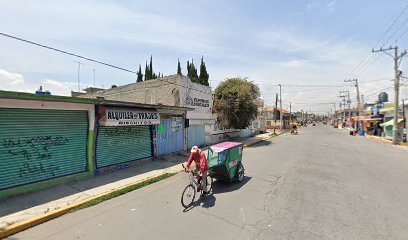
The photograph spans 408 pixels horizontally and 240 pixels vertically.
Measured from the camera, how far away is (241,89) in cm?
2120

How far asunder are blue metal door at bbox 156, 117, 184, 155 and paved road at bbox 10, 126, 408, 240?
4.74 metres

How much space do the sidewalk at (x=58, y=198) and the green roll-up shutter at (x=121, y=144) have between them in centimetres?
69

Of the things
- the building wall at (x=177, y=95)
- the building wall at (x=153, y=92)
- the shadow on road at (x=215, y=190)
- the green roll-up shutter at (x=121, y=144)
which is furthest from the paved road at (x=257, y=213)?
the building wall at (x=153, y=92)

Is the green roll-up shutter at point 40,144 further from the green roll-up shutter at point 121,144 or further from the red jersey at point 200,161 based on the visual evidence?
the red jersey at point 200,161

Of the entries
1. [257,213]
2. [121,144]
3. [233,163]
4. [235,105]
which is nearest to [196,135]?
[235,105]

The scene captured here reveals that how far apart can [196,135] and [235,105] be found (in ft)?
20.2

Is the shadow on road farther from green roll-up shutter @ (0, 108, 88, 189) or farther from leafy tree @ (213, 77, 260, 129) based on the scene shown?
leafy tree @ (213, 77, 260, 129)

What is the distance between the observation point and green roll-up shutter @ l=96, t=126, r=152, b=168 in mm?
9172

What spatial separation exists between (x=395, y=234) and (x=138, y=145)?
10.2 metres

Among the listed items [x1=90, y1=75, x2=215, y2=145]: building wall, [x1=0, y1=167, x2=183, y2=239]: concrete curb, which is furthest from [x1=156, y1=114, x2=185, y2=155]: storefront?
[x1=0, y1=167, x2=183, y2=239]: concrete curb

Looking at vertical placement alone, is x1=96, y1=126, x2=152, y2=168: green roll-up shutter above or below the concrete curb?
above

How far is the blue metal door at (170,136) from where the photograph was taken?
1271 cm

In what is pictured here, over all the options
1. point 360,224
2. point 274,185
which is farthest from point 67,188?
point 360,224

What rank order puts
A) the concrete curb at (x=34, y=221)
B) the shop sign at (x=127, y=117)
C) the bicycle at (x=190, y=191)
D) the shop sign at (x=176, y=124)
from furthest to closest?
the shop sign at (x=176, y=124)
the shop sign at (x=127, y=117)
the bicycle at (x=190, y=191)
the concrete curb at (x=34, y=221)
